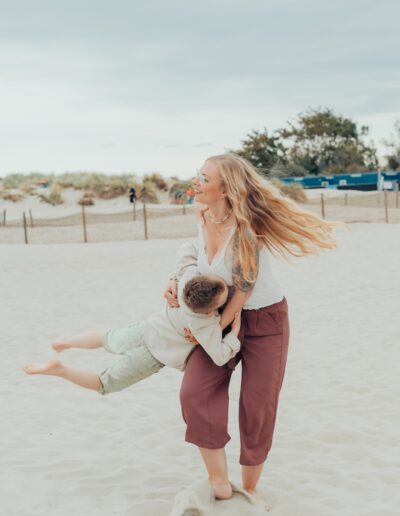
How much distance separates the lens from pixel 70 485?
3.95m

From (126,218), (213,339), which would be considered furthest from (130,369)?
(126,218)

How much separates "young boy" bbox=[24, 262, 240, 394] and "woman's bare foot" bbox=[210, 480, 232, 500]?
1.71 feet

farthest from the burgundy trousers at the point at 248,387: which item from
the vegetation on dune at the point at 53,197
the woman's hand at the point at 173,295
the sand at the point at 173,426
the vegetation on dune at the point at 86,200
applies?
the vegetation on dune at the point at 53,197

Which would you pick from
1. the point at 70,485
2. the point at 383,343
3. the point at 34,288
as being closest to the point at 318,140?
the point at 34,288

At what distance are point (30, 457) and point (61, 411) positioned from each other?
0.93 m

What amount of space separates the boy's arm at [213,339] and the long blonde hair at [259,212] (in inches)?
12.3

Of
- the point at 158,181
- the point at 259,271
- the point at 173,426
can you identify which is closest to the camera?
the point at 259,271

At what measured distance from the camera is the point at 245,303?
3320 millimetres

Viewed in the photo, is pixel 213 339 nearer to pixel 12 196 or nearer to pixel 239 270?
pixel 239 270

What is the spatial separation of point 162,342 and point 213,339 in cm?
30

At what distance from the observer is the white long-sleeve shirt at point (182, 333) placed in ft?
10.5

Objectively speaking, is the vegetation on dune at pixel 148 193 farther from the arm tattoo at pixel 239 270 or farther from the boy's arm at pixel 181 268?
the arm tattoo at pixel 239 270

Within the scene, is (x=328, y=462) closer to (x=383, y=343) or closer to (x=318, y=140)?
(x=383, y=343)

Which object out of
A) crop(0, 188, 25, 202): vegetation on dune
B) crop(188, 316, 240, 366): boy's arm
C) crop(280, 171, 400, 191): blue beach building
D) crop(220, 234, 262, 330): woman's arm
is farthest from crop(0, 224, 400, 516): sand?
crop(280, 171, 400, 191): blue beach building
